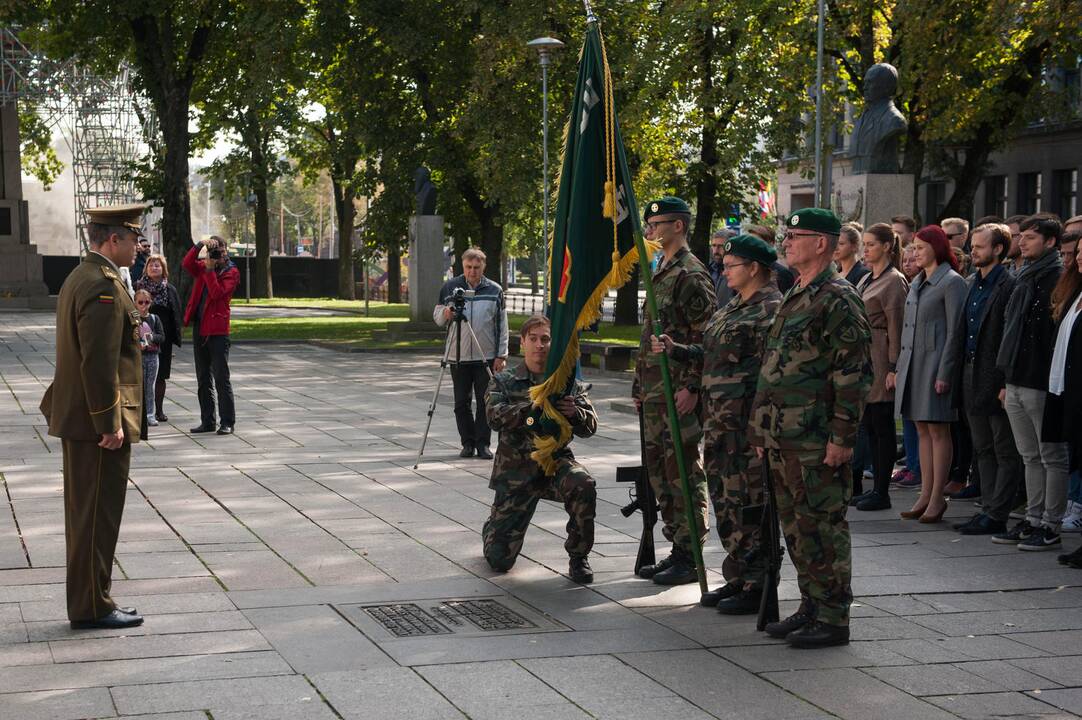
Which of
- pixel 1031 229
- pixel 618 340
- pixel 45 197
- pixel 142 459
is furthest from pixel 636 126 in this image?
pixel 45 197

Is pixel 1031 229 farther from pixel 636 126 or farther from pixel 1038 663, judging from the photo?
pixel 636 126

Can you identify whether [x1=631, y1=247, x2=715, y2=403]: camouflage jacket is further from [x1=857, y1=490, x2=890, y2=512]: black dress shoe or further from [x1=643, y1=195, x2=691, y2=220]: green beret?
[x1=857, y1=490, x2=890, y2=512]: black dress shoe

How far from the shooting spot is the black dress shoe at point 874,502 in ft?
32.9

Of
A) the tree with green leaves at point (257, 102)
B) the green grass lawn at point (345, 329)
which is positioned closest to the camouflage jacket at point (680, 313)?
the green grass lawn at point (345, 329)

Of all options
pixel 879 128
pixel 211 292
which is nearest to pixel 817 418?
pixel 879 128

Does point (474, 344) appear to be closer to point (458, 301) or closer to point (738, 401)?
point (458, 301)

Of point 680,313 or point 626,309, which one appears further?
point 626,309

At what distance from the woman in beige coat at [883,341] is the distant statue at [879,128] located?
4.15 metres

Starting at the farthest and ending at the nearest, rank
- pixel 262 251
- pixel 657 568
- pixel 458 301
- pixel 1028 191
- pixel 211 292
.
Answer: pixel 262 251, pixel 1028 191, pixel 211 292, pixel 458 301, pixel 657 568

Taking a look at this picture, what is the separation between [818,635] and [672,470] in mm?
1514

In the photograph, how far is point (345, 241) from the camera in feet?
185

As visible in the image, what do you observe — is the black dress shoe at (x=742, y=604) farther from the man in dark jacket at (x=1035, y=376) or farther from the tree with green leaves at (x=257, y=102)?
the tree with green leaves at (x=257, y=102)

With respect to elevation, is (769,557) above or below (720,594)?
above

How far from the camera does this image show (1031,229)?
9.00 m
